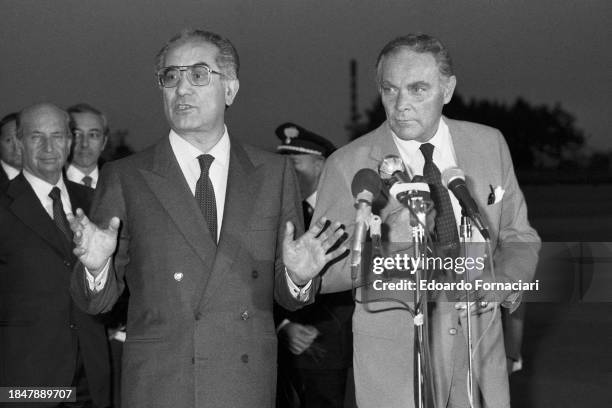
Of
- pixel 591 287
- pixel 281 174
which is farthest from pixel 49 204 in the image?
pixel 591 287

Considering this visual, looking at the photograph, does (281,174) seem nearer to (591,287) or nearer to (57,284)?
(57,284)

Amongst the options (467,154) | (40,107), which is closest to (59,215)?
(40,107)

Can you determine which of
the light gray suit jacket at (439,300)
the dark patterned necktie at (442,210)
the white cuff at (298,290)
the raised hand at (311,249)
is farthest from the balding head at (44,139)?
the dark patterned necktie at (442,210)

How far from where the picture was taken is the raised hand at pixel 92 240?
10.3 ft

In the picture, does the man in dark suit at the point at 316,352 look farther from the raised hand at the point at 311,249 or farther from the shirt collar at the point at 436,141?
the raised hand at the point at 311,249

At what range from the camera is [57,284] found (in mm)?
4926

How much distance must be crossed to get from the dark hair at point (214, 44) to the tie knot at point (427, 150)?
2.51ft

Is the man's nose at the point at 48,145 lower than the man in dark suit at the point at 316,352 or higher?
higher

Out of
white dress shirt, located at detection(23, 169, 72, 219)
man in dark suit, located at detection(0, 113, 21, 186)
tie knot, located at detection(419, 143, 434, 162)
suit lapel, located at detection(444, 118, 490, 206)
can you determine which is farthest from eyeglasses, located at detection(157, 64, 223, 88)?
man in dark suit, located at detection(0, 113, 21, 186)

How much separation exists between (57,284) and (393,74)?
2.22 metres

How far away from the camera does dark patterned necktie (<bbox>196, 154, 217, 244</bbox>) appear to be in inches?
138

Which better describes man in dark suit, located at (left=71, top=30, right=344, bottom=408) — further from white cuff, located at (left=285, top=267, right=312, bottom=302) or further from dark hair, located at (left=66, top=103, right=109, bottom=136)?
dark hair, located at (left=66, top=103, right=109, bottom=136)

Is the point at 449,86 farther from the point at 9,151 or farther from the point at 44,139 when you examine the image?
the point at 9,151

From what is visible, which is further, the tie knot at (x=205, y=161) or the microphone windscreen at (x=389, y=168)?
the tie knot at (x=205, y=161)
